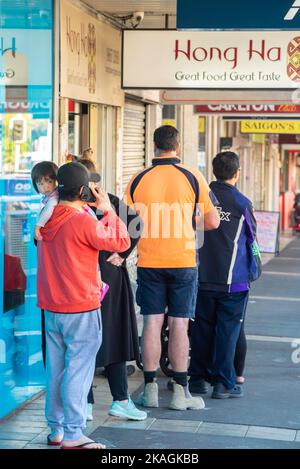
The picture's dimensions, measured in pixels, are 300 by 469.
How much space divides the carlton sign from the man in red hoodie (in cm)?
370

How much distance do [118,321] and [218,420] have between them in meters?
1.00

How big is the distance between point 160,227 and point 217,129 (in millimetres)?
14952

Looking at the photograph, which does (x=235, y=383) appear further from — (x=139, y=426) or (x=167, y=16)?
(x=167, y=16)

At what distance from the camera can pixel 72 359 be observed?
19.6ft

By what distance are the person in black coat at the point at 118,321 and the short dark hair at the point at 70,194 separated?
2.30 ft

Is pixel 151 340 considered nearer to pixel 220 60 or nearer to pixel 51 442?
pixel 51 442

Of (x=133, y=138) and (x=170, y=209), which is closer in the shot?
(x=170, y=209)

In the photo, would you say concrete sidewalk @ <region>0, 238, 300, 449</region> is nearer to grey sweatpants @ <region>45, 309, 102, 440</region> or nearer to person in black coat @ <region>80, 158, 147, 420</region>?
person in black coat @ <region>80, 158, 147, 420</region>

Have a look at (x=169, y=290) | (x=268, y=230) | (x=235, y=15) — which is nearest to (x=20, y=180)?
(x=169, y=290)

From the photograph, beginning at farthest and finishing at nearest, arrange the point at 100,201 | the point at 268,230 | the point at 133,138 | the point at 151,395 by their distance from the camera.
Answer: the point at 268,230 < the point at 133,138 < the point at 151,395 < the point at 100,201

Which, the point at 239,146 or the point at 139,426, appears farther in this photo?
the point at 239,146

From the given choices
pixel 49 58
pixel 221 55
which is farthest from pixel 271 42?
pixel 49 58

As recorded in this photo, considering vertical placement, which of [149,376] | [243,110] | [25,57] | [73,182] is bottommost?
[149,376]

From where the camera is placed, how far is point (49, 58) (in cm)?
802
